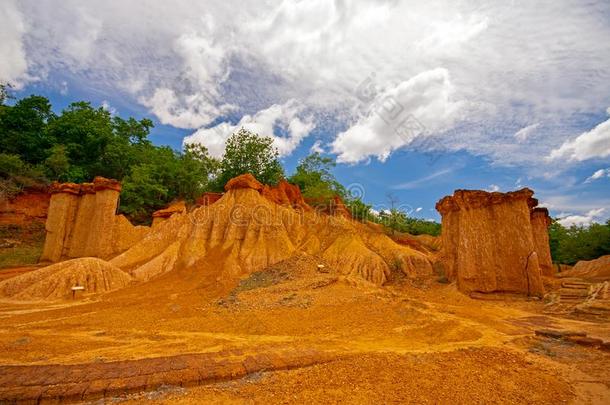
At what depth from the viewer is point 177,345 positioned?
649cm

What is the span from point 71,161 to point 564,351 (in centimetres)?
3102

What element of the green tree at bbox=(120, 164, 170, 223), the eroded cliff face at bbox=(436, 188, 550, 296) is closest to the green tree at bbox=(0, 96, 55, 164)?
the green tree at bbox=(120, 164, 170, 223)

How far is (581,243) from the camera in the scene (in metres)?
27.3

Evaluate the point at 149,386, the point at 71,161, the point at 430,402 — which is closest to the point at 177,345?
the point at 149,386

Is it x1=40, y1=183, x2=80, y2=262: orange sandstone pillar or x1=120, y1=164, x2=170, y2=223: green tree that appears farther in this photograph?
x1=120, y1=164, x2=170, y2=223: green tree

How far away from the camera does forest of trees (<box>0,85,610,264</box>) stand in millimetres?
23719

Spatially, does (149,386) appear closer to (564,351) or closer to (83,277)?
(564,351)

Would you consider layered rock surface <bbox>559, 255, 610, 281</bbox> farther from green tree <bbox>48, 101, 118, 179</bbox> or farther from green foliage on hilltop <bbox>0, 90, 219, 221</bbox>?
green tree <bbox>48, 101, 118, 179</bbox>

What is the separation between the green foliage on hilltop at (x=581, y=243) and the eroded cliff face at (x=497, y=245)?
18.0 m

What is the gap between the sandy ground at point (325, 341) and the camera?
177 inches

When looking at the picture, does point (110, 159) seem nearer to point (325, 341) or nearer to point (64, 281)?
point (64, 281)

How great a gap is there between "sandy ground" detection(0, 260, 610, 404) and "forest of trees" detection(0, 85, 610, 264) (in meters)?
15.0

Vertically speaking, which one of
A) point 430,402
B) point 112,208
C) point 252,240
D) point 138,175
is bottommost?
point 430,402

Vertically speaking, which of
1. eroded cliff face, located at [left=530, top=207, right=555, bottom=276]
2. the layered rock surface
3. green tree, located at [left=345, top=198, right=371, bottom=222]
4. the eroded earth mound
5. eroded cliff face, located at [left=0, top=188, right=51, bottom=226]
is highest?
green tree, located at [left=345, top=198, right=371, bottom=222]
